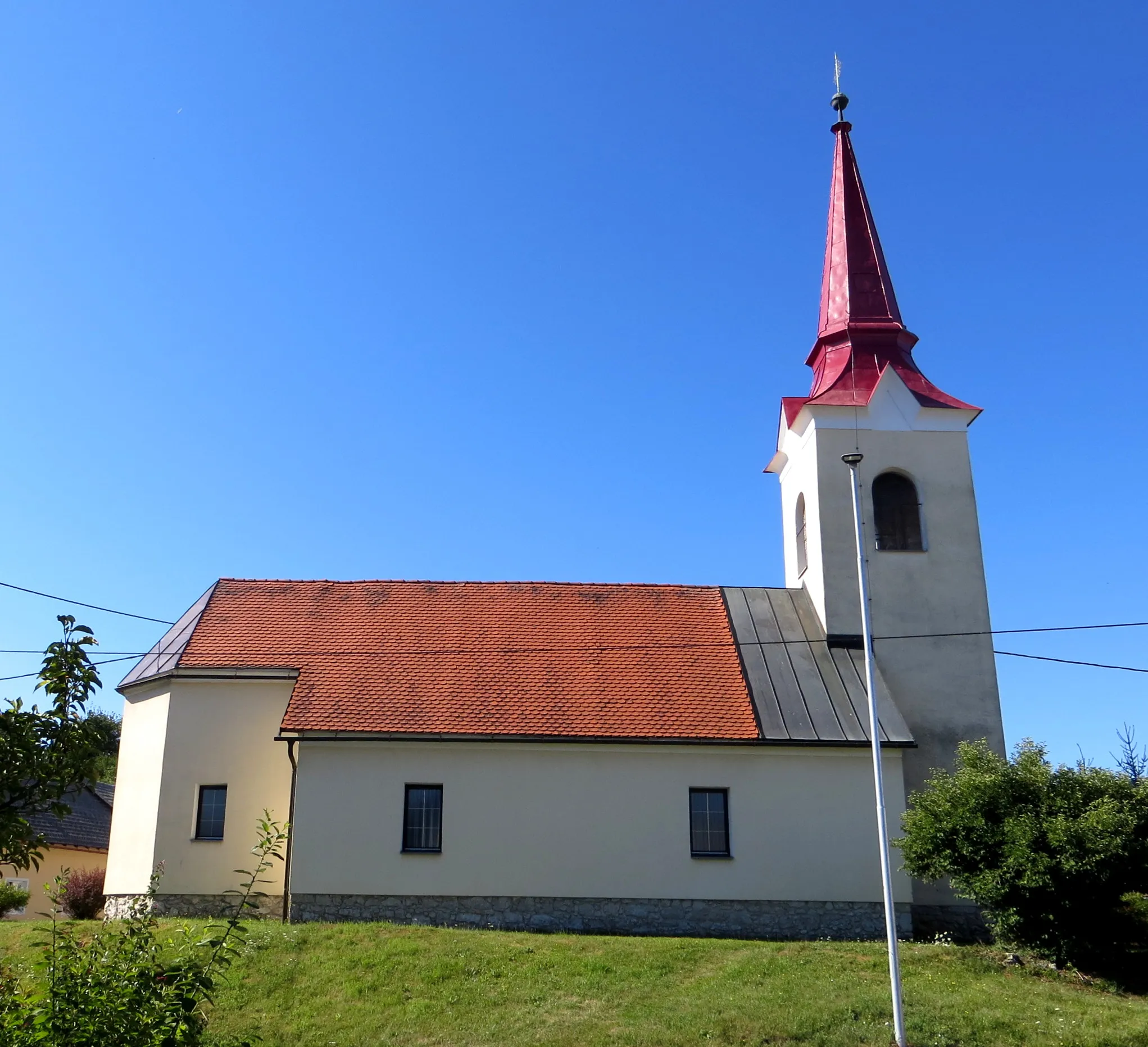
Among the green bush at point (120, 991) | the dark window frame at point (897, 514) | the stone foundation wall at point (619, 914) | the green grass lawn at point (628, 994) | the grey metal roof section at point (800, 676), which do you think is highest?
the dark window frame at point (897, 514)

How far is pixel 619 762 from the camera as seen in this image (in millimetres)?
21594

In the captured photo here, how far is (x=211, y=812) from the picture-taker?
2252 cm

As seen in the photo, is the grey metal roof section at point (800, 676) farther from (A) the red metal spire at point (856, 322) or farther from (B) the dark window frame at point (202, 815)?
(B) the dark window frame at point (202, 815)

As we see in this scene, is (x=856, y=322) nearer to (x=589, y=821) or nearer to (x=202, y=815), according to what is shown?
(x=589, y=821)

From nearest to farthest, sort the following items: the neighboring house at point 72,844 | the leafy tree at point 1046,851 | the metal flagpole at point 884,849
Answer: the metal flagpole at point 884,849, the leafy tree at point 1046,851, the neighboring house at point 72,844

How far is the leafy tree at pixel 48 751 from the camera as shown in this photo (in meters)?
6.78

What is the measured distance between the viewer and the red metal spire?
2595 centimetres

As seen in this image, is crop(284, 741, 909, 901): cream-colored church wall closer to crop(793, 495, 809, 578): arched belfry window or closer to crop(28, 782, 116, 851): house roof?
crop(793, 495, 809, 578): arched belfry window

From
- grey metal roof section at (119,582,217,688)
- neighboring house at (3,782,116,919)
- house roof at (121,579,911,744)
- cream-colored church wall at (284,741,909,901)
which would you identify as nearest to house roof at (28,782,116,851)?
neighboring house at (3,782,116,919)

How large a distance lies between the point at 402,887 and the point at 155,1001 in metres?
14.7

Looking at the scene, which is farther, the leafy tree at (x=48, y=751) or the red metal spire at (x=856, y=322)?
the red metal spire at (x=856, y=322)

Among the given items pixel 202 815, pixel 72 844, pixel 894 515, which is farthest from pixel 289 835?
pixel 72 844

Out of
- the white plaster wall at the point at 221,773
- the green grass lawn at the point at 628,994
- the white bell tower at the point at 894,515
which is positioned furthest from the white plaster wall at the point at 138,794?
the white bell tower at the point at 894,515

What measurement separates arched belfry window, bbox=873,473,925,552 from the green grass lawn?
9338mm
